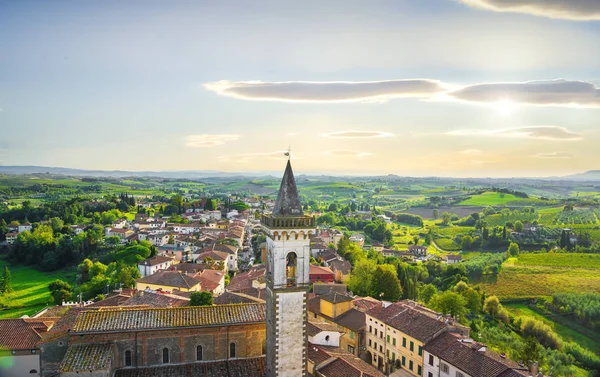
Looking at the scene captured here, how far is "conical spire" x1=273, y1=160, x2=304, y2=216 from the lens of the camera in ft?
74.8

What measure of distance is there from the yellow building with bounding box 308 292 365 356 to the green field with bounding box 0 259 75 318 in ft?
138

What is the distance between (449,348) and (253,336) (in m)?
15.8

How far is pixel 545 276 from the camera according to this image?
78.6 meters

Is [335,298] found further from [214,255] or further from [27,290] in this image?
[27,290]

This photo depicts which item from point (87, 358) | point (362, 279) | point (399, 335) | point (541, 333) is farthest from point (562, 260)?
point (87, 358)

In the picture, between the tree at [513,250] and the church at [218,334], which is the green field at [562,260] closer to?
the tree at [513,250]

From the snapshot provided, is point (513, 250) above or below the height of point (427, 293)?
above

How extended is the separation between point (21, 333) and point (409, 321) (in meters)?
32.2

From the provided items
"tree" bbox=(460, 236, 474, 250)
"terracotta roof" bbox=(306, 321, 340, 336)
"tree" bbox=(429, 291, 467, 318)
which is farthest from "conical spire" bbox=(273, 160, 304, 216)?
"tree" bbox=(460, 236, 474, 250)

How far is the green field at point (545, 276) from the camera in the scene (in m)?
72.2

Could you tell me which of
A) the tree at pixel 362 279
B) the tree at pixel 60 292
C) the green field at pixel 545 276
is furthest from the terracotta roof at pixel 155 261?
the green field at pixel 545 276

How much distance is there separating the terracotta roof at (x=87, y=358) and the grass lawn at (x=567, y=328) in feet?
182

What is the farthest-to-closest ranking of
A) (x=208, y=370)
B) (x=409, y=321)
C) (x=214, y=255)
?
1. (x=214, y=255)
2. (x=409, y=321)
3. (x=208, y=370)

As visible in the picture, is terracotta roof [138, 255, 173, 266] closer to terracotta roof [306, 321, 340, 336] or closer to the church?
terracotta roof [306, 321, 340, 336]
